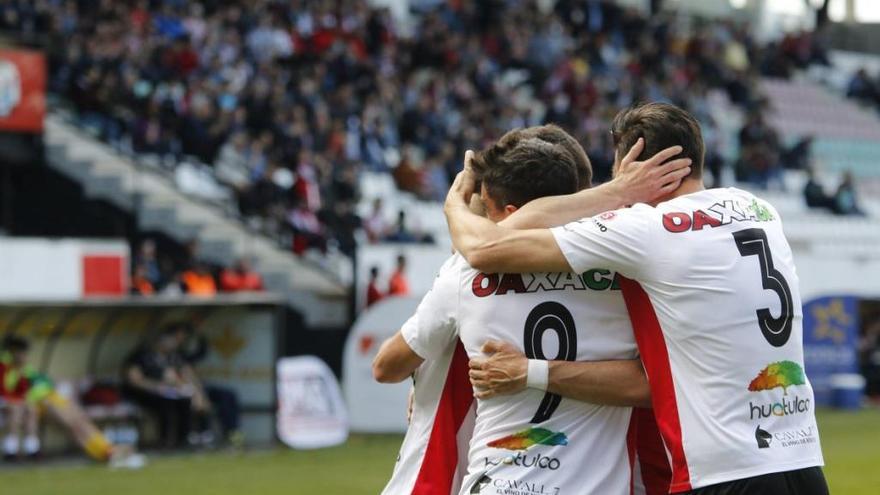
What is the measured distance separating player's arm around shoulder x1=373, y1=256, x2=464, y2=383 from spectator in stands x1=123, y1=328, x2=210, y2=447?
11.8 metres

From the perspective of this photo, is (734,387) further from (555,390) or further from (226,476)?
(226,476)

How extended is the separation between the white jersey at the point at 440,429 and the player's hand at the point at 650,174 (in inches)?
27.7

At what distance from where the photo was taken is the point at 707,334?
4336 mm

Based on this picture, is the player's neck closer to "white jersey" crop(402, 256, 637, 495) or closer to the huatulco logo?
"white jersey" crop(402, 256, 637, 495)

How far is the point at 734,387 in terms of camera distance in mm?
4309

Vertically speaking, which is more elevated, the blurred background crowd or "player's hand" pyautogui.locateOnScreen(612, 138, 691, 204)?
the blurred background crowd

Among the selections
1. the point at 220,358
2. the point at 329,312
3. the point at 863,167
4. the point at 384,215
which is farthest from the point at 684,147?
the point at 863,167

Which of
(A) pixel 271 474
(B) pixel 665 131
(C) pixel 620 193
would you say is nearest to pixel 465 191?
(C) pixel 620 193

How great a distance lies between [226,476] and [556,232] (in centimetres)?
941

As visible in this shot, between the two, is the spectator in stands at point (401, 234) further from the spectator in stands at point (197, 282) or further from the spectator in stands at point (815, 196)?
the spectator in stands at point (815, 196)

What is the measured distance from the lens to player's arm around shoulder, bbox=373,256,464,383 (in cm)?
446

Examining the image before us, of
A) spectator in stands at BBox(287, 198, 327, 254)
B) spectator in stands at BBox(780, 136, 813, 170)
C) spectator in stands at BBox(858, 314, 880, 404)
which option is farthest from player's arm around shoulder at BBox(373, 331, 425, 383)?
spectator in stands at BBox(780, 136, 813, 170)

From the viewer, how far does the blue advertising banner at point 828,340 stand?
846 inches

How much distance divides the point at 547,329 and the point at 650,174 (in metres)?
0.55
